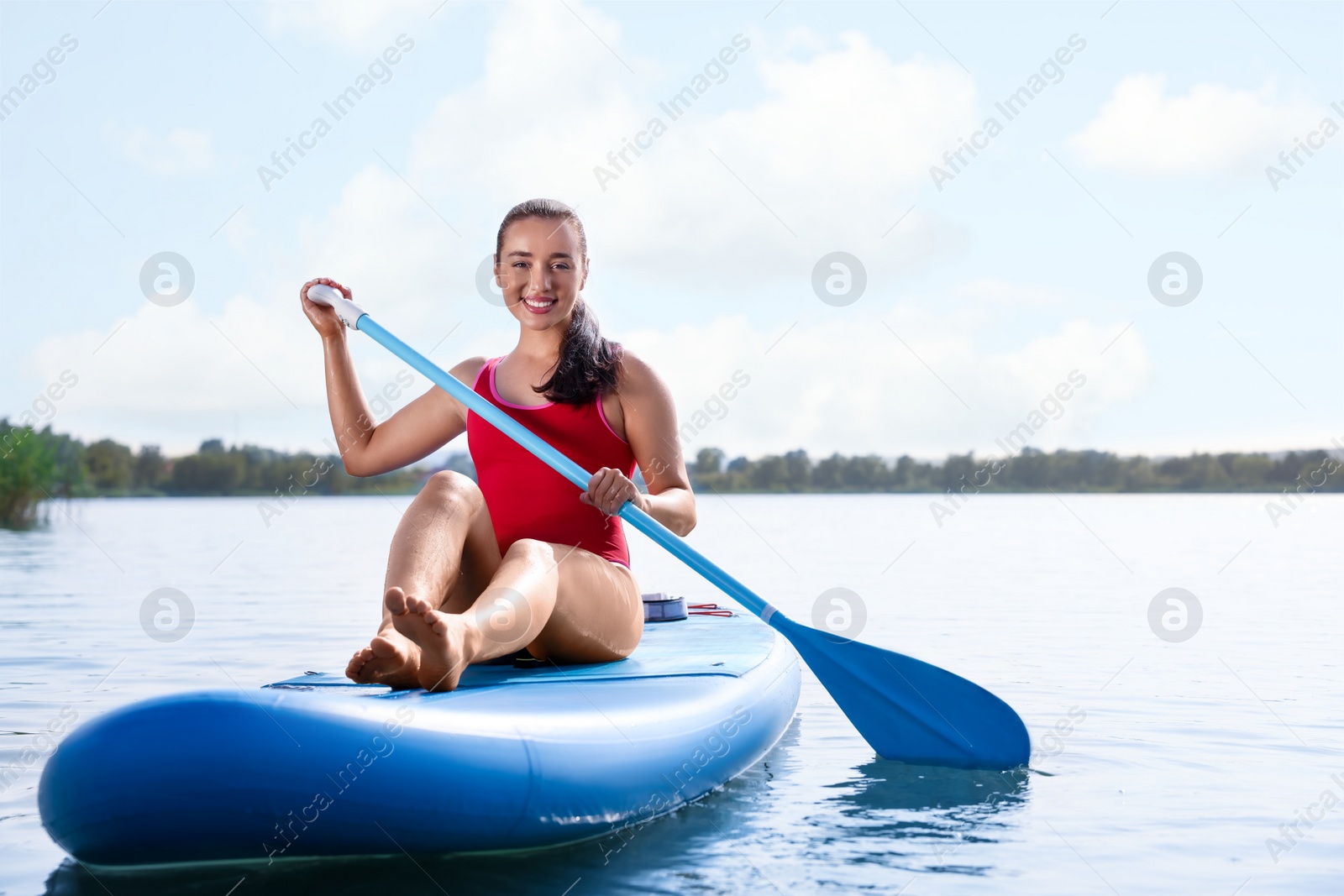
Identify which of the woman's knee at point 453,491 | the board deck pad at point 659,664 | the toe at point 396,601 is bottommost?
the board deck pad at point 659,664

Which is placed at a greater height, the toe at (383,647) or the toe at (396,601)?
the toe at (396,601)

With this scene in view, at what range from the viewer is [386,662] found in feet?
7.06

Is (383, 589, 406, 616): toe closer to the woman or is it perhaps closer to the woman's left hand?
the woman

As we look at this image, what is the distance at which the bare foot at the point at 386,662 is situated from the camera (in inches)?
83.6

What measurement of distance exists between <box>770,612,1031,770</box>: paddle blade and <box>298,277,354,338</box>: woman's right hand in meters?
1.37

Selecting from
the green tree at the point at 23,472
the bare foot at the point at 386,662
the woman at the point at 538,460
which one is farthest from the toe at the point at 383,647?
the green tree at the point at 23,472

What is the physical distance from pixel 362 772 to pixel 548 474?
1019 millimetres

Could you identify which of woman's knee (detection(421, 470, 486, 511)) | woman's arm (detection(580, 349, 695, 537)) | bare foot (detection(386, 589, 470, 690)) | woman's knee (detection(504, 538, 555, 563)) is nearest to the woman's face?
woman's arm (detection(580, 349, 695, 537))

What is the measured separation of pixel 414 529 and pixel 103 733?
0.76 metres

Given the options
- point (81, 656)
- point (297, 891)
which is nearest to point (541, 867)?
point (297, 891)

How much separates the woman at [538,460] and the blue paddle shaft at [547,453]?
4 centimetres

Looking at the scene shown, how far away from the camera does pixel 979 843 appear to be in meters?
2.56

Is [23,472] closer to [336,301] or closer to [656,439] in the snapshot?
[336,301]

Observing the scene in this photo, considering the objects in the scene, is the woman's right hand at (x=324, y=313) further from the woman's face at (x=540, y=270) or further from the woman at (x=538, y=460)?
the woman's face at (x=540, y=270)
